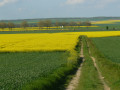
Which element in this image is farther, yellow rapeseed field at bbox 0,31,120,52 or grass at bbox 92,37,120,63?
yellow rapeseed field at bbox 0,31,120,52

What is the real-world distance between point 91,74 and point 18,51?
52.6 ft

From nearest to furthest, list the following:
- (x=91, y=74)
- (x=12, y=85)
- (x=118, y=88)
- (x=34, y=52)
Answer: (x=12, y=85)
(x=118, y=88)
(x=91, y=74)
(x=34, y=52)

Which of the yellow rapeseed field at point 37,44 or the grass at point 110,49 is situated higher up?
the yellow rapeseed field at point 37,44

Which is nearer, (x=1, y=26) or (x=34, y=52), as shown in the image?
(x=34, y=52)

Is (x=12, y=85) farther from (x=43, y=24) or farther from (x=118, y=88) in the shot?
(x=43, y=24)

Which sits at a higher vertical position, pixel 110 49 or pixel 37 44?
pixel 37 44

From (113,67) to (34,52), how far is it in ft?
47.9

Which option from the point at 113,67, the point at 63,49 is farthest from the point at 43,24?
the point at 113,67

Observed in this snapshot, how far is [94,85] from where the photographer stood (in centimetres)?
1372

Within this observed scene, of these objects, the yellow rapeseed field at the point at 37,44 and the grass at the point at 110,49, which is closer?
the grass at the point at 110,49

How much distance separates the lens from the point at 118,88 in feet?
41.5

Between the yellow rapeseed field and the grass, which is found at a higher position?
the yellow rapeseed field

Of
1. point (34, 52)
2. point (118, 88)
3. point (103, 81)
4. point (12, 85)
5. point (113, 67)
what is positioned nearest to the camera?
point (12, 85)

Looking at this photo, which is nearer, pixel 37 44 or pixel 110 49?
pixel 110 49
